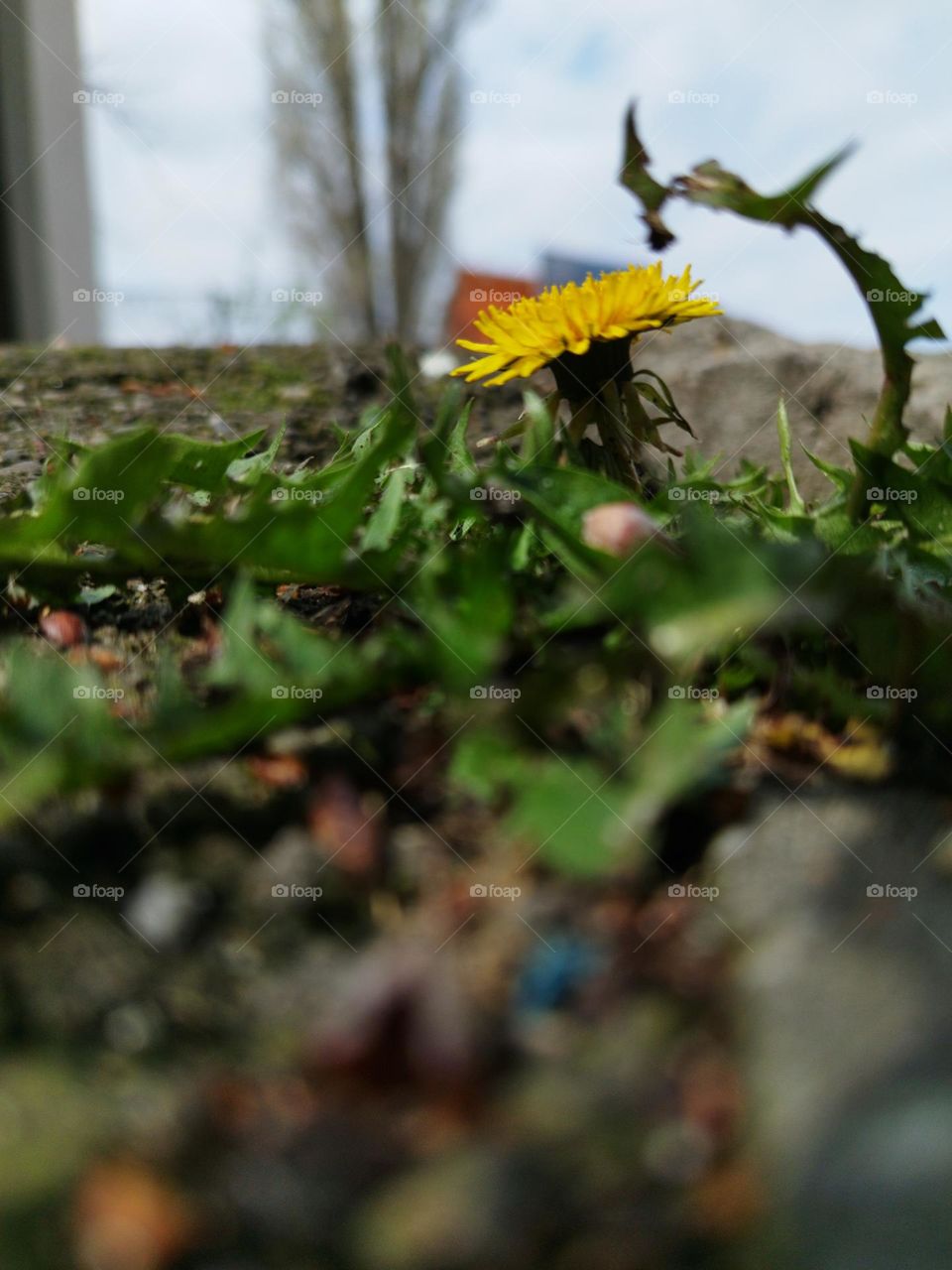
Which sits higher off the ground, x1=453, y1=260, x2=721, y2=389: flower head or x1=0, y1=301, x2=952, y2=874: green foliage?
x1=453, y1=260, x2=721, y2=389: flower head

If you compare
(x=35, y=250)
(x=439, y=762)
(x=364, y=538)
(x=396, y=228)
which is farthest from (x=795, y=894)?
(x=396, y=228)

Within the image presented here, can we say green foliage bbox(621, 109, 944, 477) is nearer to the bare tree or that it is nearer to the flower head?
the flower head

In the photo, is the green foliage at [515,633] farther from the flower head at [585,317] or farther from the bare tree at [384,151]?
the bare tree at [384,151]

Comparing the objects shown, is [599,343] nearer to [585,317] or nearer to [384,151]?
[585,317]

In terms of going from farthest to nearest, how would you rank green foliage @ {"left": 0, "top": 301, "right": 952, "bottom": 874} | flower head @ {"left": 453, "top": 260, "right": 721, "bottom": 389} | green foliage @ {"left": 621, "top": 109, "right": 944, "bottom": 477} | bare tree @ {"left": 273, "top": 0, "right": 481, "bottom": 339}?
bare tree @ {"left": 273, "top": 0, "right": 481, "bottom": 339}, flower head @ {"left": 453, "top": 260, "right": 721, "bottom": 389}, green foliage @ {"left": 621, "top": 109, "right": 944, "bottom": 477}, green foliage @ {"left": 0, "top": 301, "right": 952, "bottom": 874}

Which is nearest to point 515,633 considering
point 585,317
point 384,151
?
point 585,317

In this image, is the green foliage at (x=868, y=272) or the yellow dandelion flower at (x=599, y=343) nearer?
the green foliage at (x=868, y=272)

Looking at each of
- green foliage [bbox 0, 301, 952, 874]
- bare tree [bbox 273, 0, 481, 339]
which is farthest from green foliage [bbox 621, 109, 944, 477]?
bare tree [bbox 273, 0, 481, 339]

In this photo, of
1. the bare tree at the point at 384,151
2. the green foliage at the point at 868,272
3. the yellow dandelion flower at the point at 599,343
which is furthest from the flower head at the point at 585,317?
the bare tree at the point at 384,151

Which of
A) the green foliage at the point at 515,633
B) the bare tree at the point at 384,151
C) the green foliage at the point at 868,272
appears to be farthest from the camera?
the bare tree at the point at 384,151
